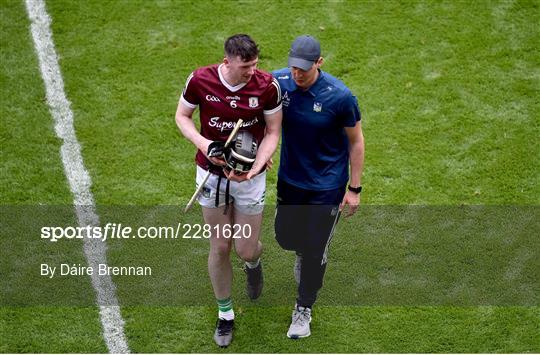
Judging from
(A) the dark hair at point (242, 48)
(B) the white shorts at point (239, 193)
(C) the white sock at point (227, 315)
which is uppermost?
(A) the dark hair at point (242, 48)

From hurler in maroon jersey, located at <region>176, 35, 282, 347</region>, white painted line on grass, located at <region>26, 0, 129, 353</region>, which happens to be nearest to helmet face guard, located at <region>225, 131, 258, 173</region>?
hurler in maroon jersey, located at <region>176, 35, 282, 347</region>

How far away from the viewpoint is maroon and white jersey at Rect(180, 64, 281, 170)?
6980mm

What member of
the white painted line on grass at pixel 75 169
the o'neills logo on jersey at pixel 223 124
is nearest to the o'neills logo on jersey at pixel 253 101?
the o'neills logo on jersey at pixel 223 124

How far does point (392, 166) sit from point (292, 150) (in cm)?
247

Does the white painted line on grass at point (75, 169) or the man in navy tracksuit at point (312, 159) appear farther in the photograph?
the white painted line on grass at point (75, 169)

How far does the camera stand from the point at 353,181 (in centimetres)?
741

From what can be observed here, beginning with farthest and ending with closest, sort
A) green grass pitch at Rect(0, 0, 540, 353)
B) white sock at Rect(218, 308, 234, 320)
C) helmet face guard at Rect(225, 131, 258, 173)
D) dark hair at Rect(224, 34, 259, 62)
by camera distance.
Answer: green grass pitch at Rect(0, 0, 540, 353)
white sock at Rect(218, 308, 234, 320)
helmet face guard at Rect(225, 131, 258, 173)
dark hair at Rect(224, 34, 259, 62)

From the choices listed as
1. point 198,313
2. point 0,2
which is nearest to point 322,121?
point 198,313

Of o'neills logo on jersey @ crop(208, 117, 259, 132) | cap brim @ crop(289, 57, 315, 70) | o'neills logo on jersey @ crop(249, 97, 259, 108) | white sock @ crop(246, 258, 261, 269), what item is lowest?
white sock @ crop(246, 258, 261, 269)

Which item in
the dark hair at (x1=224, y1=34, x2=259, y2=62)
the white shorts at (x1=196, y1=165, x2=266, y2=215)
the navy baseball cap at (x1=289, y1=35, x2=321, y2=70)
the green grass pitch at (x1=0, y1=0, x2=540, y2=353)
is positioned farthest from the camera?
the green grass pitch at (x1=0, y1=0, x2=540, y2=353)

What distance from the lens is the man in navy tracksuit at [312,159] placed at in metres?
6.98

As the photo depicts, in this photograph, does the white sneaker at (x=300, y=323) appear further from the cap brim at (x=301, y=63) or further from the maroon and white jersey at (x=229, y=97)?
the cap brim at (x=301, y=63)

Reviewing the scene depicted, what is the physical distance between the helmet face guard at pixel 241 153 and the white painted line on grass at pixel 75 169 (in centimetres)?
189

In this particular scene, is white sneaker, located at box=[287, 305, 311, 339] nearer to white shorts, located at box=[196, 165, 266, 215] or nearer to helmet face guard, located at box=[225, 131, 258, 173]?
white shorts, located at box=[196, 165, 266, 215]
